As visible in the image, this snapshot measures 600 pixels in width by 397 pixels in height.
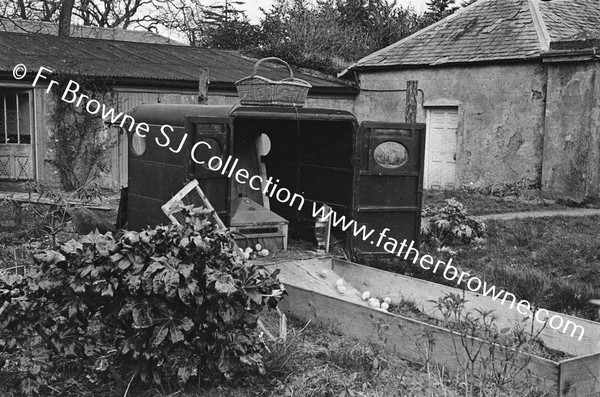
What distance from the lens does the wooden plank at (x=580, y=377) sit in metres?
4.75

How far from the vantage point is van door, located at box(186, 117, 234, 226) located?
780 cm

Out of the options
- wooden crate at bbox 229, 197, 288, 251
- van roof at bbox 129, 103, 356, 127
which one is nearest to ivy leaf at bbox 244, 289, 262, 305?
van roof at bbox 129, 103, 356, 127

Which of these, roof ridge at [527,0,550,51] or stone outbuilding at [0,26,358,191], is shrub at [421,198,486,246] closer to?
roof ridge at [527,0,550,51]

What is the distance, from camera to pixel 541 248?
33.6 ft

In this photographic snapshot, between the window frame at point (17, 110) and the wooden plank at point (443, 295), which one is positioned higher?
the window frame at point (17, 110)

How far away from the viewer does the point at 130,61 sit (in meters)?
17.7

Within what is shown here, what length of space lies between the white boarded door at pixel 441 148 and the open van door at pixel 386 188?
349 inches

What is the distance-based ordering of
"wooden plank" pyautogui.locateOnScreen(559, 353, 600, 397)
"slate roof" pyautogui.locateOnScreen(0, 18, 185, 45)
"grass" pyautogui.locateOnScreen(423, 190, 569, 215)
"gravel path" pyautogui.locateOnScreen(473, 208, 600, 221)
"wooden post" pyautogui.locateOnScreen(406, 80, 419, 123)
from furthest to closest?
1. "slate roof" pyautogui.locateOnScreen(0, 18, 185, 45)
2. "wooden post" pyautogui.locateOnScreen(406, 80, 419, 123)
3. "grass" pyautogui.locateOnScreen(423, 190, 569, 215)
4. "gravel path" pyautogui.locateOnScreen(473, 208, 600, 221)
5. "wooden plank" pyautogui.locateOnScreen(559, 353, 600, 397)

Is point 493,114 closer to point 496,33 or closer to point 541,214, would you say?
point 496,33

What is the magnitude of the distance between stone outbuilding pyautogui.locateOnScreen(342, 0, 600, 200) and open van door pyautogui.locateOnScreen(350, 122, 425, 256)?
7664 millimetres

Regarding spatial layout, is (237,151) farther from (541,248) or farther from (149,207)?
(541,248)

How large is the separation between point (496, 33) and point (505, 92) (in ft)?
5.60

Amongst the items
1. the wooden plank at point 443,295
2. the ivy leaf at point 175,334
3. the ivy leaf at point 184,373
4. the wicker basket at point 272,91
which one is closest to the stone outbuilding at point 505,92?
the wicker basket at point 272,91

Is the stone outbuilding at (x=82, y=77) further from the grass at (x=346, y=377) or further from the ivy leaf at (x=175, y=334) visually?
the ivy leaf at (x=175, y=334)
